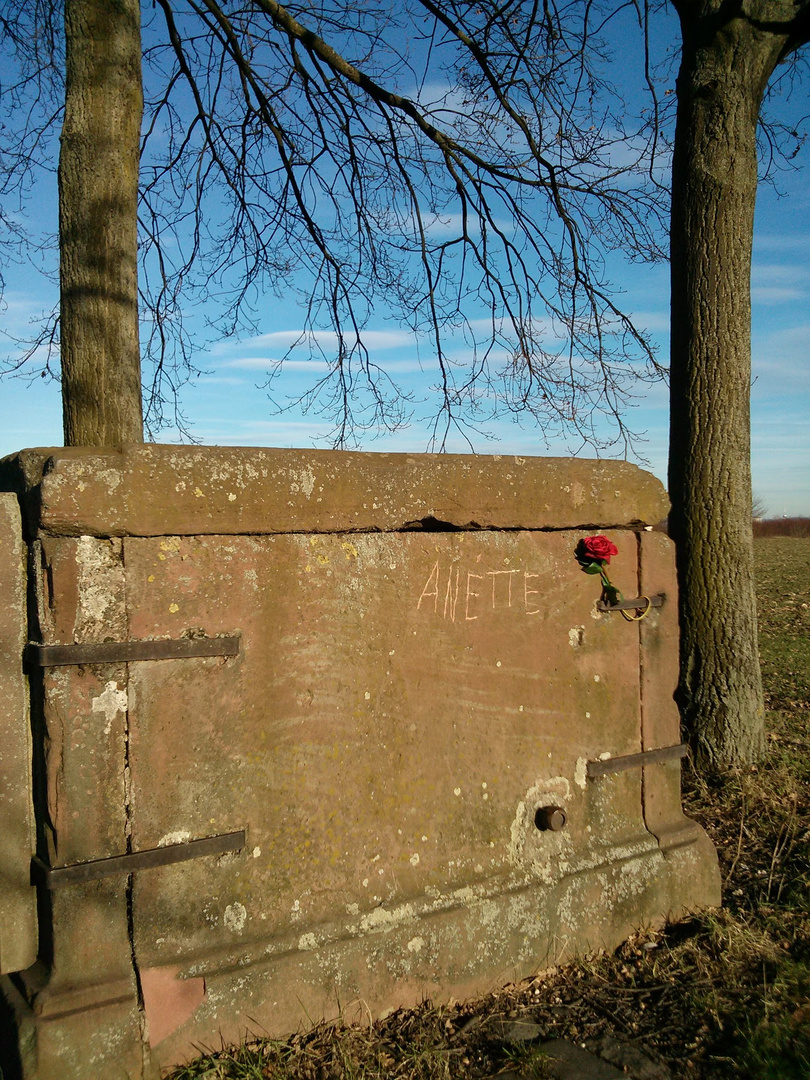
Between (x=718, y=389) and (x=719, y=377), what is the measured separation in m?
0.07

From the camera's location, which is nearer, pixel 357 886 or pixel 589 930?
pixel 357 886

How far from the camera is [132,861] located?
2.17 m

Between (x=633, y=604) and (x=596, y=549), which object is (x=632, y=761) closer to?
(x=633, y=604)

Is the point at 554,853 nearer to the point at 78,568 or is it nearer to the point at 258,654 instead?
the point at 258,654

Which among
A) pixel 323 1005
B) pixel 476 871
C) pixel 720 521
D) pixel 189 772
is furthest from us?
pixel 720 521

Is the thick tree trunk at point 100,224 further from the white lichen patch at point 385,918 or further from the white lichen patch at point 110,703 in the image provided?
the white lichen patch at point 385,918

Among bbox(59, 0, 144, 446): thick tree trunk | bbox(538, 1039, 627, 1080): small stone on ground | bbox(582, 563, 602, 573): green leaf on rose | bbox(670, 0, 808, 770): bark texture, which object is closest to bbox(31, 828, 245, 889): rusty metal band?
bbox(538, 1039, 627, 1080): small stone on ground

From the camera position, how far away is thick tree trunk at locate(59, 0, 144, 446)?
371 centimetres

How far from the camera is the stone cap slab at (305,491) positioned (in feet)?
7.03

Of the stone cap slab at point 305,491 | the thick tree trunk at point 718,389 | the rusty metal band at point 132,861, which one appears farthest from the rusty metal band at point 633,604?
the rusty metal band at point 132,861

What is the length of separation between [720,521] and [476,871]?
2.47 meters

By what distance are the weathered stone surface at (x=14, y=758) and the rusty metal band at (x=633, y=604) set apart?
6.81 feet

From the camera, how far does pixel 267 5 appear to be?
15.8 ft

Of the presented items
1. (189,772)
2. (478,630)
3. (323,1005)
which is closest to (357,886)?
(323,1005)
